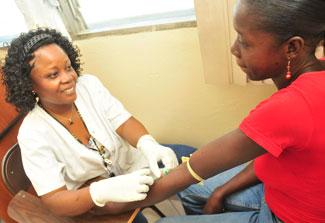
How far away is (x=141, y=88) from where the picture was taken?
1.73 m

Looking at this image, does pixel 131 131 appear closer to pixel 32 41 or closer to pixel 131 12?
pixel 32 41

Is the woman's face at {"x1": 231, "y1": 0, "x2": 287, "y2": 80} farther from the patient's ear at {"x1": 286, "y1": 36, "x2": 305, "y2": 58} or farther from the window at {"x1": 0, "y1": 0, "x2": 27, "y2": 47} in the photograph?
the window at {"x1": 0, "y1": 0, "x2": 27, "y2": 47}

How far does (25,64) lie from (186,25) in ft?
2.89

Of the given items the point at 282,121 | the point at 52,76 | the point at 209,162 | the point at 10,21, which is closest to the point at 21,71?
the point at 52,76

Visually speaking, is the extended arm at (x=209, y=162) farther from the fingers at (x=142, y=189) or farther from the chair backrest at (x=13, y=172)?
the chair backrest at (x=13, y=172)

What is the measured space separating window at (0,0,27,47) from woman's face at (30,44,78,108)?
3.67 ft

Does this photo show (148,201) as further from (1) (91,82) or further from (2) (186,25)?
(2) (186,25)

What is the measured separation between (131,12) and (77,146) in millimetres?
1021

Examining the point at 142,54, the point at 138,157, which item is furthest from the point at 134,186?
the point at 142,54

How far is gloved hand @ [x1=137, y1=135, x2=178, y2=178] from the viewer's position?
1.03 meters

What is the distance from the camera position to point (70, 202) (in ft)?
3.01

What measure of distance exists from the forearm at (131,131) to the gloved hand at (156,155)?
42 mm

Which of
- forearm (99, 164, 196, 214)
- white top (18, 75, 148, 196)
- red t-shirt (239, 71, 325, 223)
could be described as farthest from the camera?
white top (18, 75, 148, 196)

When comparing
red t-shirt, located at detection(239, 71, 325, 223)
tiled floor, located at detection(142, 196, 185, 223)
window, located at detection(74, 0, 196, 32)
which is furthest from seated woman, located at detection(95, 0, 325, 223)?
tiled floor, located at detection(142, 196, 185, 223)
